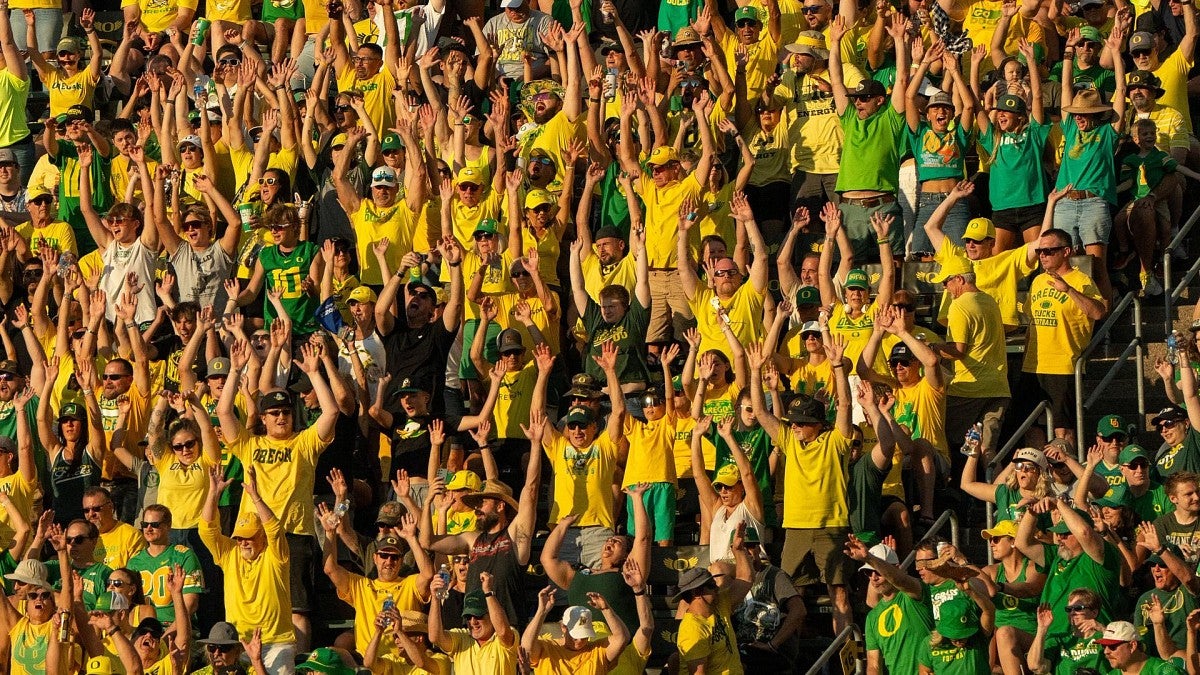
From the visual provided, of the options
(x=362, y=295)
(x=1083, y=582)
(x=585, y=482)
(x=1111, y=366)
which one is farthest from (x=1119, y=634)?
(x=362, y=295)

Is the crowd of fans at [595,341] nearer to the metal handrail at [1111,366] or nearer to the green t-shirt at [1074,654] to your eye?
the green t-shirt at [1074,654]

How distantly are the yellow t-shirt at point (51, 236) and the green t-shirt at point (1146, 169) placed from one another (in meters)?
8.33

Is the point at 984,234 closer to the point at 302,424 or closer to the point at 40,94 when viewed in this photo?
the point at 302,424

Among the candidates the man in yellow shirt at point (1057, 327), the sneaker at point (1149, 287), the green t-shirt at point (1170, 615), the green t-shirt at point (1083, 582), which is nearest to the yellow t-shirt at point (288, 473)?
the man in yellow shirt at point (1057, 327)

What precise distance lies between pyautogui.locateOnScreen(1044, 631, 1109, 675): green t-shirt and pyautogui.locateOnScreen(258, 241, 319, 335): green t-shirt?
258 inches

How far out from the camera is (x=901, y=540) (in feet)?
62.0

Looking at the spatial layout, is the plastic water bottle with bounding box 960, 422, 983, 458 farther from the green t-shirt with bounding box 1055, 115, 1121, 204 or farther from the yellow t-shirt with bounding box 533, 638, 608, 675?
the yellow t-shirt with bounding box 533, 638, 608, 675

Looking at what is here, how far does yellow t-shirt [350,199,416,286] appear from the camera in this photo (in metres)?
22.1

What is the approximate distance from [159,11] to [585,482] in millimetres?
8494

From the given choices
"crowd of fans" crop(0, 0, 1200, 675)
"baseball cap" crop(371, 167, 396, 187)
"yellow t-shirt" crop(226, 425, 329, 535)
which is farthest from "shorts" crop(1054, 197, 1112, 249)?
"yellow t-shirt" crop(226, 425, 329, 535)

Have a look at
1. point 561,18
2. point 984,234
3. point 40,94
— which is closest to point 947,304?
point 984,234

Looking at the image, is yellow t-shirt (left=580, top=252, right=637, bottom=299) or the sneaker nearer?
the sneaker

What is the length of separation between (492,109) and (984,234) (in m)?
4.80

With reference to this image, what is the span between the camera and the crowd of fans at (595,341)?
60.3 ft
